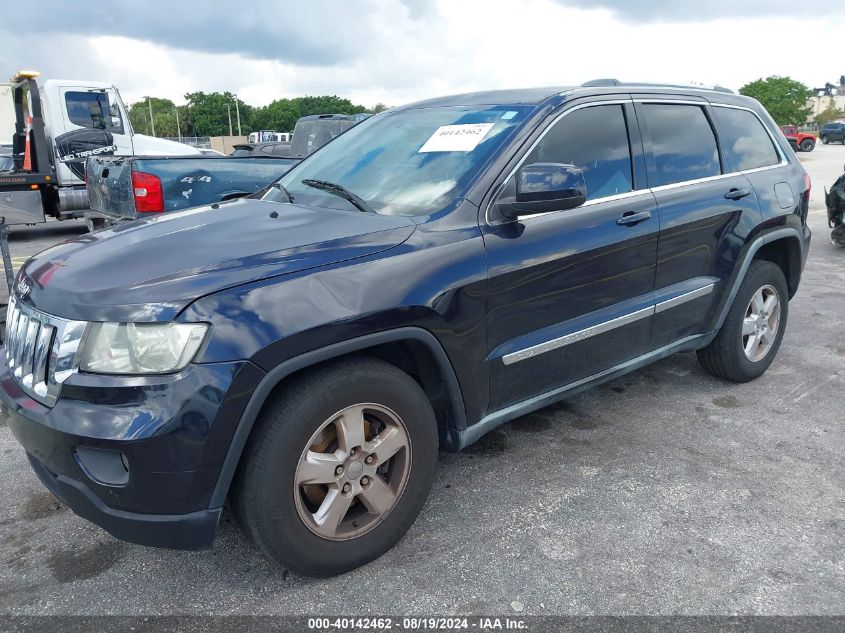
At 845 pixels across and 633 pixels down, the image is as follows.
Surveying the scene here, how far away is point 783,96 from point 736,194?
2672 inches

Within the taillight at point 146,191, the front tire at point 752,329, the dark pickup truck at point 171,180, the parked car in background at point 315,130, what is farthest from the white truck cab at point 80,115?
the front tire at point 752,329

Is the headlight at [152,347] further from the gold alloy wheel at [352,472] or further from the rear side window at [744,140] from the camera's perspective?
the rear side window at [744,140]

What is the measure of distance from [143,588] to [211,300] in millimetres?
1189

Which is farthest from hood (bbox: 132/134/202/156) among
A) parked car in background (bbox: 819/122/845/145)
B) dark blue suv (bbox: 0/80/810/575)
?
parked car in background (bbox: 819/122/845/145)

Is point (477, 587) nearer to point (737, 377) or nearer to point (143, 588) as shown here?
point (143, 588)

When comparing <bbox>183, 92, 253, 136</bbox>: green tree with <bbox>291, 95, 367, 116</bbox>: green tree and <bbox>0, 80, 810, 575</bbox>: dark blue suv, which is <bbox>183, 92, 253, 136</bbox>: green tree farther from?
<bbox>0, 80, 810, 575</bbox>: dark blue suv

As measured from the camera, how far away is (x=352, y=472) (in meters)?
2.43

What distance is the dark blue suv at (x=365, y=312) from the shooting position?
6.87 ft

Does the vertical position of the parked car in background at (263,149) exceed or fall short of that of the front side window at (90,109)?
it falls short

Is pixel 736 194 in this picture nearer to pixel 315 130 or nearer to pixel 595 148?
pixel 595 148

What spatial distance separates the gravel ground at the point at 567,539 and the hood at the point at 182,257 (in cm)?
107

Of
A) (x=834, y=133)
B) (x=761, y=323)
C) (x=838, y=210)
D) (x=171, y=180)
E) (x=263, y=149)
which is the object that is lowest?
(x=761, y=323)

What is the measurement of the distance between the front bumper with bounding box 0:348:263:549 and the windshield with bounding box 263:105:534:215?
45.4 inches

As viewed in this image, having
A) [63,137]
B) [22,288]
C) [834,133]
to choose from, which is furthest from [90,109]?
[834,133]
